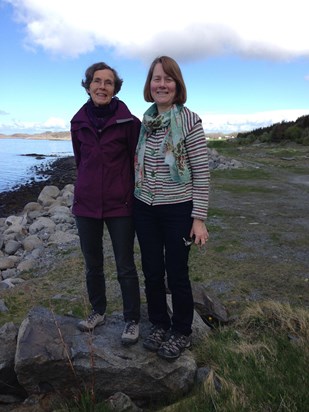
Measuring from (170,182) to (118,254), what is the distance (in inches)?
33.8

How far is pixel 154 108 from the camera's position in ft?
11.4

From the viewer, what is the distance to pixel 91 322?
3922 mm

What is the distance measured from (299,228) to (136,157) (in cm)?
719

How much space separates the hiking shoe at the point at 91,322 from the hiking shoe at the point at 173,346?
72 cm

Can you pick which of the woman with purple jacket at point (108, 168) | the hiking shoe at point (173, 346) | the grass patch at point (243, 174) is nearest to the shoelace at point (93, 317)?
the woman with purple jacket at point (108, 168)

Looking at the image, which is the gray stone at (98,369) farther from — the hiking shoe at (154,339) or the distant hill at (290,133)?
the distant hill at (290,133)

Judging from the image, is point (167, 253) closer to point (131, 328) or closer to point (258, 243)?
point (131, 328)

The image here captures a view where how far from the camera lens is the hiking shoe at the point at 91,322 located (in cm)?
387

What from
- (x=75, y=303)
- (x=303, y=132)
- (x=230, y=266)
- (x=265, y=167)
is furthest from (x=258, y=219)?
(x=303, y=132)

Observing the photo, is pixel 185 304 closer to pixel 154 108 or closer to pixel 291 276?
pixel 154 108

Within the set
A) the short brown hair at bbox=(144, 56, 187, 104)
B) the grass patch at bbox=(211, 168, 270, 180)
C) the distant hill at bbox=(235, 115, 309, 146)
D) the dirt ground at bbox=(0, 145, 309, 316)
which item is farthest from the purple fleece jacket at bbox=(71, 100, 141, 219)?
the distant hill at bbox=(235, 115, 309, 146)

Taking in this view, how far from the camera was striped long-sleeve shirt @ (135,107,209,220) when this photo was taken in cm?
330

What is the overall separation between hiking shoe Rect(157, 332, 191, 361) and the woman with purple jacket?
30 centimetres

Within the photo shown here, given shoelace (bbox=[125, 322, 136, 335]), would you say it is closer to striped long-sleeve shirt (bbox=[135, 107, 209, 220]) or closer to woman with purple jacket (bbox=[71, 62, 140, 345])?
woman with purple jacket (bbox=[71, 62, 140, 345])
